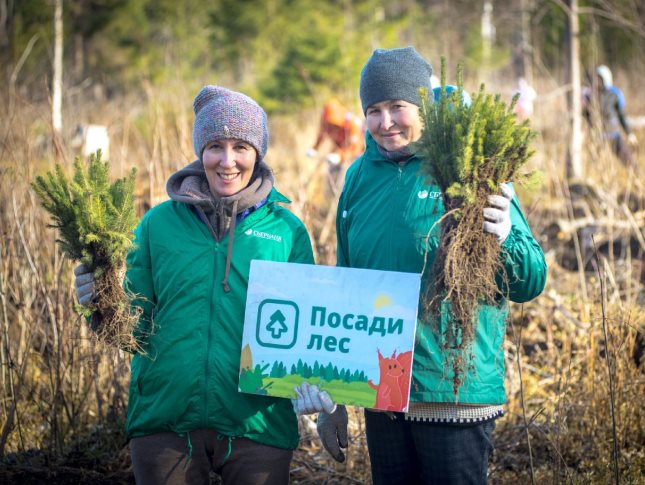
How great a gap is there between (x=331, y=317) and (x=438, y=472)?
1.83ft

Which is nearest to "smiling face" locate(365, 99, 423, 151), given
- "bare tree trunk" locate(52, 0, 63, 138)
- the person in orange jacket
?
"bare tree trunk" locate(52, 0, 63, 138)

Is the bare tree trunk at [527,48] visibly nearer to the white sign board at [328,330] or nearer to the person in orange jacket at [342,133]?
the person in orange jacket at [342,133]

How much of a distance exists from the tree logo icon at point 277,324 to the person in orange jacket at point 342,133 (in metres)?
5.11

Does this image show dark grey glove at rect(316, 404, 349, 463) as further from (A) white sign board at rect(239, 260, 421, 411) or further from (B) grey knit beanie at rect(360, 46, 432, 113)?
(B) grey knit beanie at rect(360, 46, 432, 113)

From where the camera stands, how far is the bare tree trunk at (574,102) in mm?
6859

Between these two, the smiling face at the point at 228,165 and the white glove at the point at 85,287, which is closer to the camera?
the white glove at the point at 85,287

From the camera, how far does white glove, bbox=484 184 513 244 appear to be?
1845 mm

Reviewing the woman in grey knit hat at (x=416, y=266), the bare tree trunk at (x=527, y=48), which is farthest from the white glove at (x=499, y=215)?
the bare tree trunk at (x=527, y=48)

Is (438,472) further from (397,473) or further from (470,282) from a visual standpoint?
(470,282)

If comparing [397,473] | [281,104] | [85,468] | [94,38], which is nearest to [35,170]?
[85,468]

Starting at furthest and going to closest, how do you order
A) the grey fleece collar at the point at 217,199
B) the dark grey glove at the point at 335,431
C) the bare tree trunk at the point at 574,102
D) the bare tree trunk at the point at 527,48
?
the bare tree trunk at the point at 527,48 → the bare tree trunk at the point at 574,102 → the dark grey glove at the point at 335,431 → the grey fleece collar at the point at 217,199

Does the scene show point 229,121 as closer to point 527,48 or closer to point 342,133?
point 342,133

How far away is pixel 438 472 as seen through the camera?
209 cm

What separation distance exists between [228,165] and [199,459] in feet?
A: 2.96
